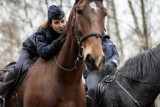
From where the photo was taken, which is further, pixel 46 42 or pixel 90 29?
pixel 46 42

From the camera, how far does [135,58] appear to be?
8.57m

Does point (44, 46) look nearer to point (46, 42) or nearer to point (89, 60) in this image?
point (46, 42)

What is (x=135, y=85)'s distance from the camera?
27.4ft

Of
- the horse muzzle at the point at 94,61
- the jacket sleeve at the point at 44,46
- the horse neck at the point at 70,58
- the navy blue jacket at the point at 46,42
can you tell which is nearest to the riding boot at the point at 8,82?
the navy blue jacket at the point at 46,42

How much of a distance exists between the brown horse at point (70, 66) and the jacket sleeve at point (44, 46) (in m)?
0.11

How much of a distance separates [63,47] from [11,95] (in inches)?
63.3

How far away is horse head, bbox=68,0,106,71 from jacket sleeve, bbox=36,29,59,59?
77cm

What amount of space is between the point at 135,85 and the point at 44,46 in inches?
76.9

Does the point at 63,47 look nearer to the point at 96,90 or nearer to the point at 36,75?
the point at 36,75

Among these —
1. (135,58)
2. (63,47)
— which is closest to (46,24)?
(63,47)

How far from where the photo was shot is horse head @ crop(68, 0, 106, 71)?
600cm

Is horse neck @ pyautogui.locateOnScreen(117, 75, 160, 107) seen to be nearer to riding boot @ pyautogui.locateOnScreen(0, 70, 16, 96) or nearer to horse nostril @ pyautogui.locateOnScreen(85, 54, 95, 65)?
riding boot @ pyautogui.locateOnScreen(0, 70, 16, 96)

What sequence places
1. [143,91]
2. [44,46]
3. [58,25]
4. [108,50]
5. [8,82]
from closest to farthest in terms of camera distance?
1. [44,46]
2. [58,25]
3. [8,82]
4. [143,91]
5. [108,50]

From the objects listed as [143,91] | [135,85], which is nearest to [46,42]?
[135,85]
